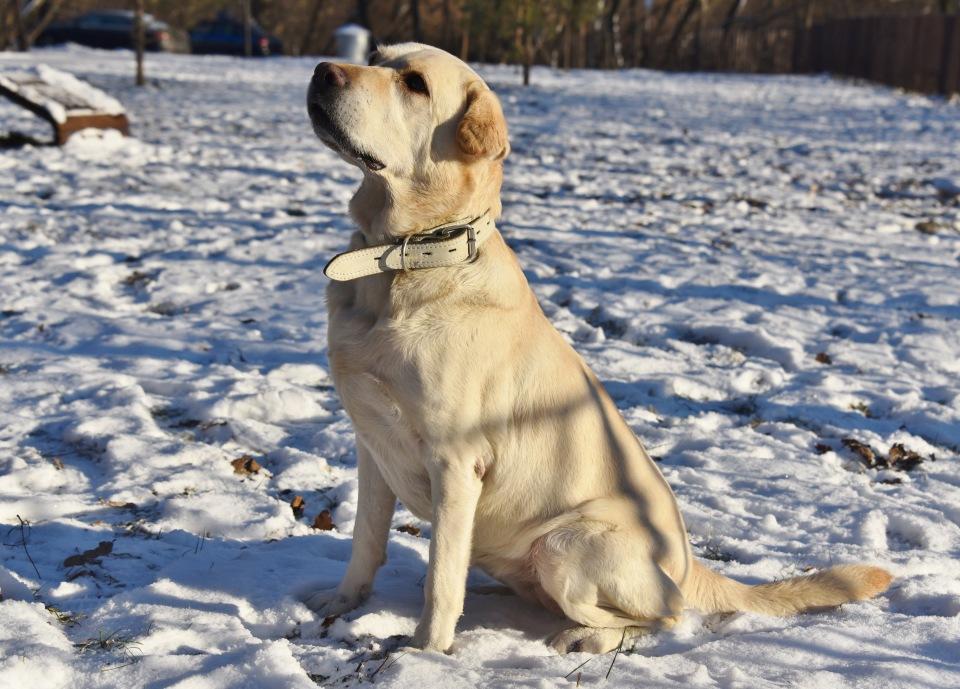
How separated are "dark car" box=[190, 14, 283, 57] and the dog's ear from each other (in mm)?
31514

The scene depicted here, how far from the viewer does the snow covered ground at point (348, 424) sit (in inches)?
101

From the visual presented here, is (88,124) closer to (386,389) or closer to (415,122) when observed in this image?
(415,122)

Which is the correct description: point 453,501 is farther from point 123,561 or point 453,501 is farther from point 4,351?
point 4,351

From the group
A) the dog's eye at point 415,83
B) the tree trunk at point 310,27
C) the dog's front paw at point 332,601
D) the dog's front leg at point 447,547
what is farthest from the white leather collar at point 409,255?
the tree trunk at point 310,27

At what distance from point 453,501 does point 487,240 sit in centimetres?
76

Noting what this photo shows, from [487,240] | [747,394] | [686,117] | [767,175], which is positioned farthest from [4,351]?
[686,117]

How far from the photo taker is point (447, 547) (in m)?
2.58

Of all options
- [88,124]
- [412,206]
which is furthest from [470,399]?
[88,124]

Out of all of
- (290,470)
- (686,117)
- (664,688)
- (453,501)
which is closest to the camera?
(664,688)

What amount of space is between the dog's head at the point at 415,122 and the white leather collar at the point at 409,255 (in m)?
0.12

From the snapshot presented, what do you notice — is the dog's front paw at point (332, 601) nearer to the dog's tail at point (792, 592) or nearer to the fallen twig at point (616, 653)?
the fallen twig at point (616, 653)

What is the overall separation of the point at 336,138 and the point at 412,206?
0.30 metres

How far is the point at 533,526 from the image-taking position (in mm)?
2740

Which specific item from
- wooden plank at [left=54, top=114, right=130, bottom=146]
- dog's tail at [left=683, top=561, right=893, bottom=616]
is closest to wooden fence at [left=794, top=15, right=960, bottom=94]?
wooden plank at [left=54, top=114, right=130, bottom=146]
